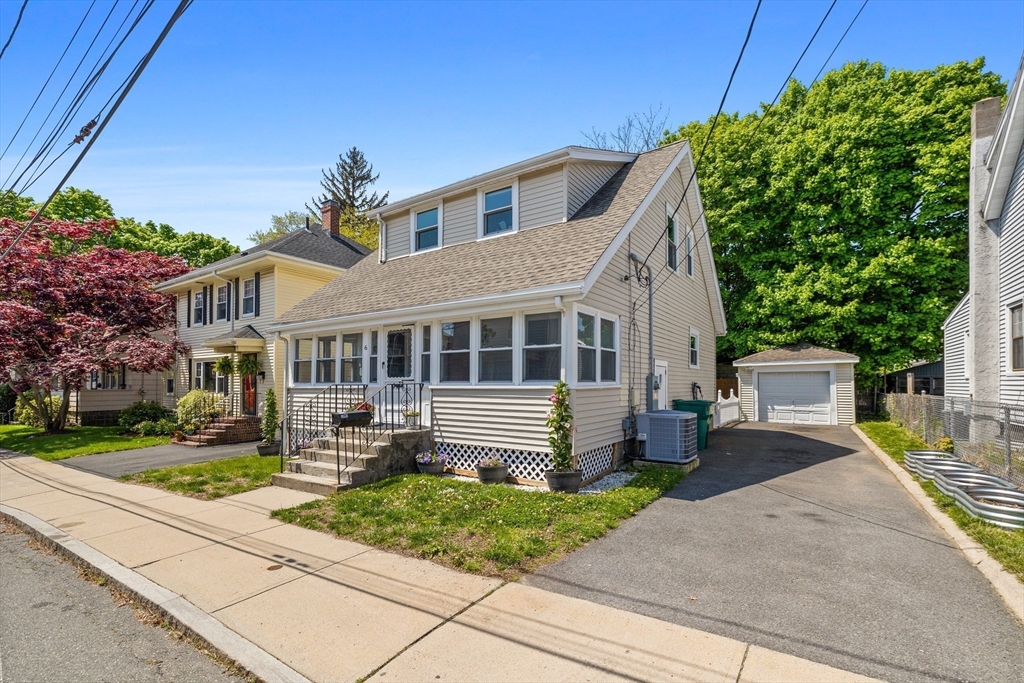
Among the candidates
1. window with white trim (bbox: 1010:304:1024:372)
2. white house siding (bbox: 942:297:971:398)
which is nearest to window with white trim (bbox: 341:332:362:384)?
window with white trim (bbox: 1010:304:1024:372)

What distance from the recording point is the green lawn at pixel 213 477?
8.96 meters

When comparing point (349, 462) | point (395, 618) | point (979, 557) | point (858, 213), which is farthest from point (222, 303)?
point (858, 213)

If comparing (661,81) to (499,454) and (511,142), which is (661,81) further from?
(499,454)

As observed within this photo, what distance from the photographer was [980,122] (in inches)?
502

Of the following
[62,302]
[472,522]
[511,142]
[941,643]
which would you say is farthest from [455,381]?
[62,302]

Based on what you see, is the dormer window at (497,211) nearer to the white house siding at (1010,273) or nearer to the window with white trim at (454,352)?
the window with white trim at (454,352)

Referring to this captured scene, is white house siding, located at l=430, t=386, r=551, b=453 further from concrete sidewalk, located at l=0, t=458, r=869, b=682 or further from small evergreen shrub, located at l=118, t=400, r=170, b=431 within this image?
small evergreen shrub, located at l=118, t=400, r=170, b=431

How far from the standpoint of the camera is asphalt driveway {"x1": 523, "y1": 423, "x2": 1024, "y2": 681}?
11.9ft

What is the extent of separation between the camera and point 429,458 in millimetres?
9508

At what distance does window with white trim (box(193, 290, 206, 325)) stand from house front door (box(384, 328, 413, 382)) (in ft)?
Answer: 40.7

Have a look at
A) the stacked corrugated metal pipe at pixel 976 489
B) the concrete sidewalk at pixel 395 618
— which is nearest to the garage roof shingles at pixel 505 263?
the concrete sidewalk at pixel 395 618

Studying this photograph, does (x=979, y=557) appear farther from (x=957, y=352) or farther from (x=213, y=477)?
(x=957, y=352)

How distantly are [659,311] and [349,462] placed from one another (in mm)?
7973

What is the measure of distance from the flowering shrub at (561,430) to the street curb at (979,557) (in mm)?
4810
